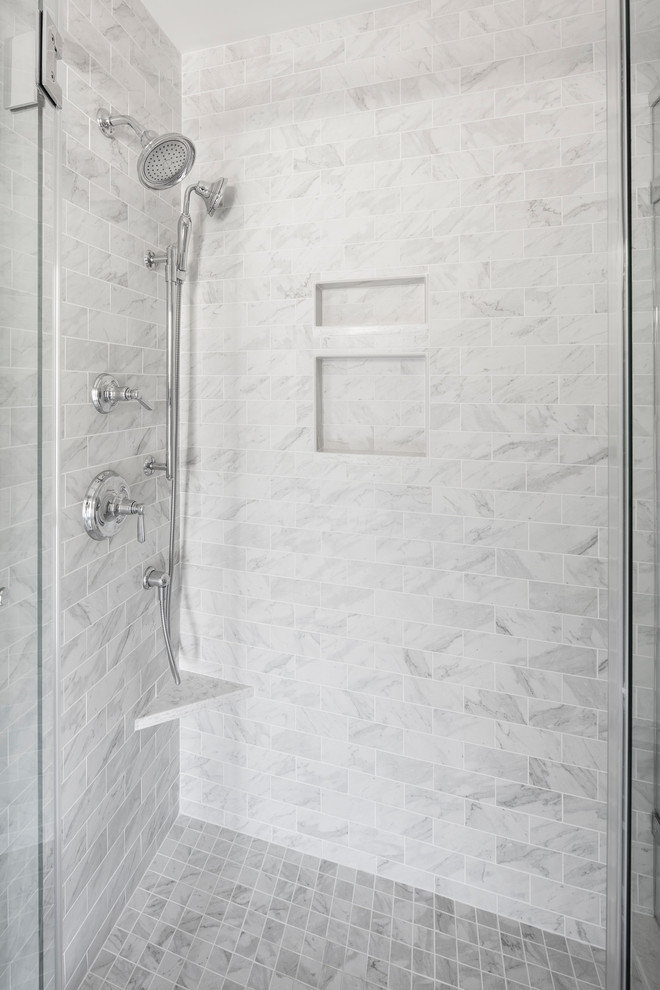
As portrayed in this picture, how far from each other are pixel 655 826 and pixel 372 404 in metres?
1.34

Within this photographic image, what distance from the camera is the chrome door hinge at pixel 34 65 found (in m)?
0.61

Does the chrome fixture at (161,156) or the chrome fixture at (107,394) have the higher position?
the chrome fixture at (161,156)

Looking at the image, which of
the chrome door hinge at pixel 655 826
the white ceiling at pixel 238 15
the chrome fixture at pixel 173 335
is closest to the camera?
the chrome door hinge at pixel 655 826

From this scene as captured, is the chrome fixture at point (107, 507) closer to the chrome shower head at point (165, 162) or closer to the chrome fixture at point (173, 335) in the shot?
the chrome fixture at point (173, 335)

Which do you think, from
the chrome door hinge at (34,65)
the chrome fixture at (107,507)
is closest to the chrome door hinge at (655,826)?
the chrome door hinge at (34,65)

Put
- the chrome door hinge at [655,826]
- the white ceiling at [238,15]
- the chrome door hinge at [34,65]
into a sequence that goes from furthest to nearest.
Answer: the white ceiling at [238,15] < the chrome door hinge at [34,65] < the chrome door hinge at [655,826]

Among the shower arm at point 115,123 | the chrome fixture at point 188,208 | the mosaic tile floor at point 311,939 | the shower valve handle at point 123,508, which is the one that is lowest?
the mosaic tile floor at point 311,939

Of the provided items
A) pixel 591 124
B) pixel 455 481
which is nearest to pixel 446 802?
pixel 455 481

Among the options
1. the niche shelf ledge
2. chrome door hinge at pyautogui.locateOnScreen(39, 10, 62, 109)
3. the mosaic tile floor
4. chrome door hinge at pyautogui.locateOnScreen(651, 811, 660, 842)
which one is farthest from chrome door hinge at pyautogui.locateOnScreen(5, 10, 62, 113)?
the mosaic tile floor

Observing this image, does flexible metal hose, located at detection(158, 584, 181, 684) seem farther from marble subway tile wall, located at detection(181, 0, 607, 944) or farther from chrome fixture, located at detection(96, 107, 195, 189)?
chrome fixture, located at detection(96, 107, 195, 189)

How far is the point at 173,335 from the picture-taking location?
5.50 feet

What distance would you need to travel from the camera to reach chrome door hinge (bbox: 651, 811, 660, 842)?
49 centimetres

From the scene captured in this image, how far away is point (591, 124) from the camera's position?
137cm

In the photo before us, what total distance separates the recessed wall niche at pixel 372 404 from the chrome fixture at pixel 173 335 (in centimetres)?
46
